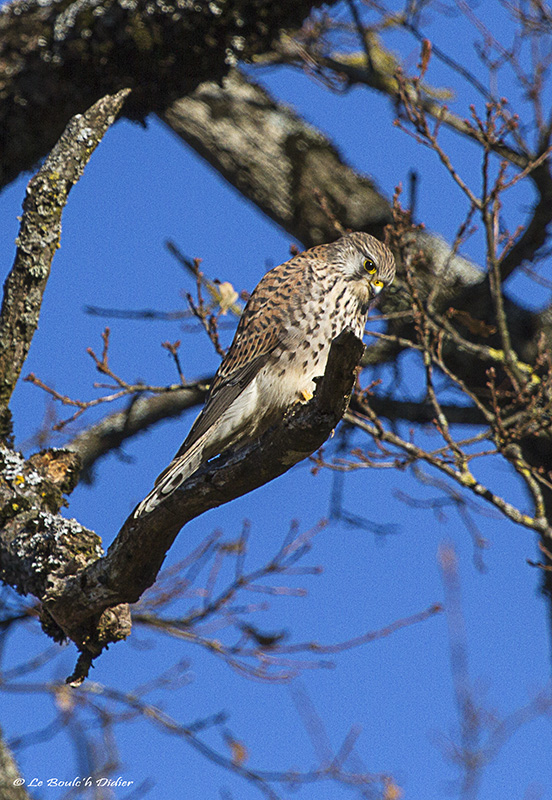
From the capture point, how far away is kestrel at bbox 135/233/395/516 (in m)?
2.80

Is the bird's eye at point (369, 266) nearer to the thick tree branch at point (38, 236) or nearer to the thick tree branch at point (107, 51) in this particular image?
the thick tree branch at point (38, 236)

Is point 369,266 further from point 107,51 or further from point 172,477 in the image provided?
point 107,51

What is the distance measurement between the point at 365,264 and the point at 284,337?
507mm

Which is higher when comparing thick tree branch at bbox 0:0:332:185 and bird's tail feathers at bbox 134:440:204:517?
thick tree branch at bbox 0:0:332:185

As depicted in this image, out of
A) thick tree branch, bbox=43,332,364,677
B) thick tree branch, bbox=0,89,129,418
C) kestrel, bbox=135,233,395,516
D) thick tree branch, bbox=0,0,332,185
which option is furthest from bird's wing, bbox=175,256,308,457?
thick tree branch, bbox=0,0,332,185

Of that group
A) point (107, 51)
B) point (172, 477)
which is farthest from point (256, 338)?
point (107, 51)

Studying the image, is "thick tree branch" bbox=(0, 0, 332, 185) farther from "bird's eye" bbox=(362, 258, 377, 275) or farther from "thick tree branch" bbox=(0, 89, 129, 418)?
"bird's eye" bbox=(362, 258, 377, 275)

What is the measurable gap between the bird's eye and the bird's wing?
23cm

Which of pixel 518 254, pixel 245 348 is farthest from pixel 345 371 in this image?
pixel 518 254

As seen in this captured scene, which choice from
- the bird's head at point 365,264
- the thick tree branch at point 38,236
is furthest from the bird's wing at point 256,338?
the thick tree branch at point 38,236

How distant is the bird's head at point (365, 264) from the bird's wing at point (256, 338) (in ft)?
0.56

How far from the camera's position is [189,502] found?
2266 mm

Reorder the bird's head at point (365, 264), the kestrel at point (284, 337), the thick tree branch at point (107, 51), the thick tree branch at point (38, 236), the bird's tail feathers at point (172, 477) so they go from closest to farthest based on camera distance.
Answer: the bird's tail feathers at point (172, 477), the kestrel at point (284, 337), the thick tree branch at point (38, 236), the bird's head at point (365, 264), the thick tree branch at point (107, 51)

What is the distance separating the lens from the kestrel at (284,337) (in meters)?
2.80
